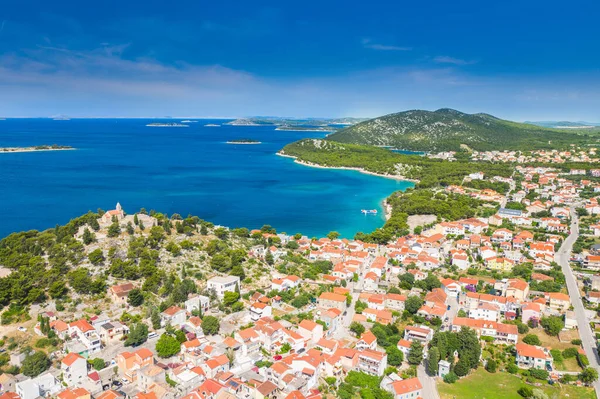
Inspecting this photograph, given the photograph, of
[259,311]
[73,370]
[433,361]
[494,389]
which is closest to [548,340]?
[494,389]

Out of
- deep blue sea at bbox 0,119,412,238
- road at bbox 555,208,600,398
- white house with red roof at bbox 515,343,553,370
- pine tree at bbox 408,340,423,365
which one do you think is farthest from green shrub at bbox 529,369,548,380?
deep blue sea at bbox 0,119,412,238

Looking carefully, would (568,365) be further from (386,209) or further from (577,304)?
(386,209)

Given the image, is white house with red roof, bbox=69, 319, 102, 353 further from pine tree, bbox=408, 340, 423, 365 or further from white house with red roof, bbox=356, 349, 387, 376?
pine tree, bbox=408, 340, 423, 365

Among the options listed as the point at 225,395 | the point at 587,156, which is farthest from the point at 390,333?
the point at 587,156

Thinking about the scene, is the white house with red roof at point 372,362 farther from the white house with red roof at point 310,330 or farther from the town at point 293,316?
the white house with red roof at point 310,330

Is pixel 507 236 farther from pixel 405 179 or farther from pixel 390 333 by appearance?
pixel 405 179
